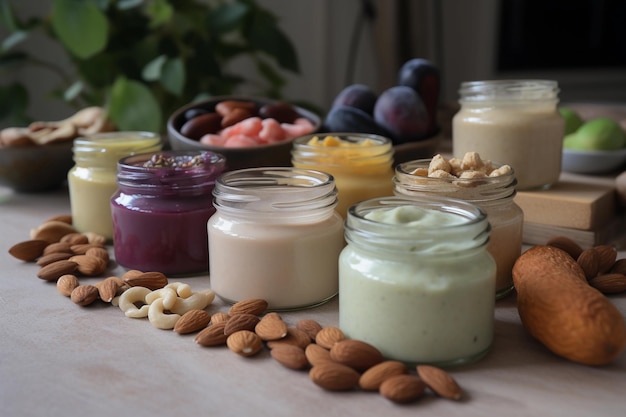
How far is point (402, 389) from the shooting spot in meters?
0.64

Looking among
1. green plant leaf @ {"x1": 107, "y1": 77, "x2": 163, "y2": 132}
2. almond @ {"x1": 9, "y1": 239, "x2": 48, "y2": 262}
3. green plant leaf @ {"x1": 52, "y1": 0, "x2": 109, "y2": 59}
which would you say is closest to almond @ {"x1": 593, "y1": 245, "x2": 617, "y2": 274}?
almond @ {"x1": 9, "y1": 239, "x2": 48, "y2": 262}

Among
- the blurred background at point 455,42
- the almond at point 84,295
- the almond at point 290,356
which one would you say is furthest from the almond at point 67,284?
the blurred background at point 455,42

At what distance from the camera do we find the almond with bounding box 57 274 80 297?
93cm

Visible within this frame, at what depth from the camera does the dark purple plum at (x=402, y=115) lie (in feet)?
3.92

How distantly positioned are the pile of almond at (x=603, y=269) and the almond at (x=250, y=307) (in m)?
0.43

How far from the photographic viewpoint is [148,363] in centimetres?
73

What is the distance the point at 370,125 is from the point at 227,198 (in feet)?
Result: 1.34

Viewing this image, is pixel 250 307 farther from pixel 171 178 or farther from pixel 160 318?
pixel 171 178

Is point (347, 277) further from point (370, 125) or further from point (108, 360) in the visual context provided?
point (370, 125)

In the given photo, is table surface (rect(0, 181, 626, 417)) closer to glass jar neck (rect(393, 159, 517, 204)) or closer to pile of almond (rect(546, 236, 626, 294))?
pile of almond (rect(546, 236, 626, 294))

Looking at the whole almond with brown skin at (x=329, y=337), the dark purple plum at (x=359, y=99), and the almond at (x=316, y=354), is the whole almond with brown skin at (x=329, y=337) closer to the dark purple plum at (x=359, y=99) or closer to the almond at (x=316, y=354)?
the almond at (x=316, y=354)

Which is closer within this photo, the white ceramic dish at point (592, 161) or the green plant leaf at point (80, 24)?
the white ceramic dish at point (592, 161)

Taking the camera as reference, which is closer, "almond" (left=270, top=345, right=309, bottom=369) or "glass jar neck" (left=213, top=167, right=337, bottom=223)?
"almond" (left=270, top=345, right=309, bottom=369)

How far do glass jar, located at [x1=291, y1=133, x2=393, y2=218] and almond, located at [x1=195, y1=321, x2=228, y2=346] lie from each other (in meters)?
0.30
